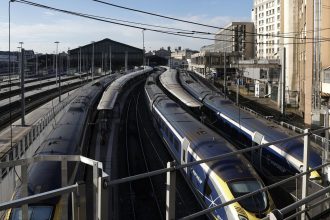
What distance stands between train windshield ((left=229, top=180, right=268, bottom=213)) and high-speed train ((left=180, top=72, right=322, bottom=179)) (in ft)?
10.6

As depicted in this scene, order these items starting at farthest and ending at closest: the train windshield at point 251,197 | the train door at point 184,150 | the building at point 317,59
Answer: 1. the building at point 317,59
2. the train door at point 184,150
3. the train windshield at point 251,197

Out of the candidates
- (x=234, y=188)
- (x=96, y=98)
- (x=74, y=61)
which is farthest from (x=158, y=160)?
(x=74, y=61)

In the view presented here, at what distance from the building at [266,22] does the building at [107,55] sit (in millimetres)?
38437

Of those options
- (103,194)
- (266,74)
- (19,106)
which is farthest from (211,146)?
(266,74)

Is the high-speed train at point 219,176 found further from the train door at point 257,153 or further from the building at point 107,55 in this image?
the building at point 107,55

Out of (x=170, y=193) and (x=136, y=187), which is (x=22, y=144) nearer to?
(x=136, y=187)

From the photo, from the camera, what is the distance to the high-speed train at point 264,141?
1691 cm

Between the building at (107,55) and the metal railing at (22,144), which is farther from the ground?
the building at (107,55)

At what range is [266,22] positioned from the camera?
116 metres

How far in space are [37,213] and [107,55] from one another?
120 meters

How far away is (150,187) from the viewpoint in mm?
19219

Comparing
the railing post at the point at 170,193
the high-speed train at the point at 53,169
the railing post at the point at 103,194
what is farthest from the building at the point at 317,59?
the railing post at the point at 103,194

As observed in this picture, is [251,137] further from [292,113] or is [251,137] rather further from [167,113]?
[292,113]

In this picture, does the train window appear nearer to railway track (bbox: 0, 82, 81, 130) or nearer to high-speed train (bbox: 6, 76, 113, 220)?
high-speed train (bbox: 6, 76, 113, 220)
